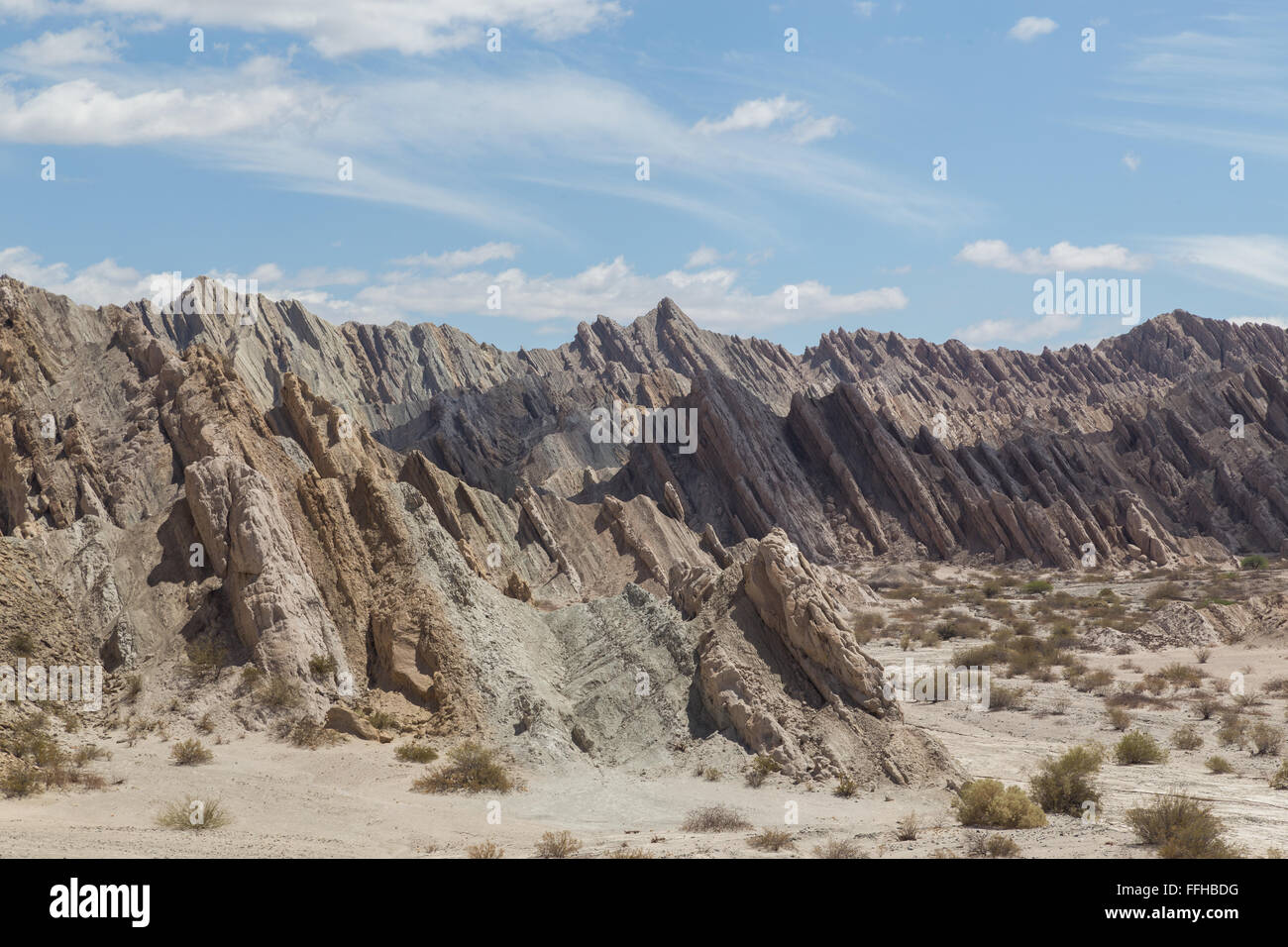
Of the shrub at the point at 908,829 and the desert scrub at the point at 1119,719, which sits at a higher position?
the shrub at the point at 908,829

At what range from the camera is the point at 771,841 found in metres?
14.9

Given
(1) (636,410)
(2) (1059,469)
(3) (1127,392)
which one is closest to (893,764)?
(2) (1059,469)

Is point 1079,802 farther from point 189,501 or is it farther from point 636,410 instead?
point 636,410

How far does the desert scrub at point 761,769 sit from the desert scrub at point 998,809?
388 centimetres

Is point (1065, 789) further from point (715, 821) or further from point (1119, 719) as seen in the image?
point (1119, 719)

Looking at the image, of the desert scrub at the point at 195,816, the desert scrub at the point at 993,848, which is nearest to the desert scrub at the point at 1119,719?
the desert scrub at the point at 993,848

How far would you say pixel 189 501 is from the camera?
84.2 feet

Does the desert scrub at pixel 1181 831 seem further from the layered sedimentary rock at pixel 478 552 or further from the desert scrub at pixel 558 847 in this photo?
the desert scrub at pixel 558 847

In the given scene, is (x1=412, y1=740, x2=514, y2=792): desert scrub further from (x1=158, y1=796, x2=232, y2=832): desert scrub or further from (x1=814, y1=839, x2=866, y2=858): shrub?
(x1=814, y1=839, x2=866, y2=858): shrub

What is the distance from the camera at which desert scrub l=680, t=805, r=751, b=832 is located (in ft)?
53.6

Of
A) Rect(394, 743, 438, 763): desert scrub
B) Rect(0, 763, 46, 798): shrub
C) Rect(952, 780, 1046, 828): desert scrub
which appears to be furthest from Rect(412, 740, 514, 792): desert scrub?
Rect(952, 780, 1046, 828): desert scrub

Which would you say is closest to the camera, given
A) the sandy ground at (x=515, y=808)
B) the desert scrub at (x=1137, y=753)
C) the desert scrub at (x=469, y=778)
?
the sandy ground at (x=515, y=808)

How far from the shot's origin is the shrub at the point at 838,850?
1388 centimetres
